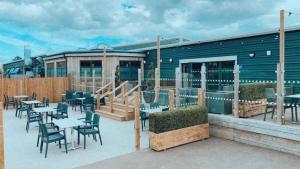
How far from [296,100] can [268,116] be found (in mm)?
1038

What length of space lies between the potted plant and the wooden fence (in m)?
11.8

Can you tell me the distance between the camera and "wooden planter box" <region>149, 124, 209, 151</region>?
20.6 ft

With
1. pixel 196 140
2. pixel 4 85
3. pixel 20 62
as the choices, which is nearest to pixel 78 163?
pixel 196 140

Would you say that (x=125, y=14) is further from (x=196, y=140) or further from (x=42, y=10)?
(x=196, y=140)

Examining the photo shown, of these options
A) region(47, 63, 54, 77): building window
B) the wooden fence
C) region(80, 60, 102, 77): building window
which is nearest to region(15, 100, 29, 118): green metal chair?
the wooden fence

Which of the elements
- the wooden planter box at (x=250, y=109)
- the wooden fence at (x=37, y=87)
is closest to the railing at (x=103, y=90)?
the wooden fence at (x=37, y=87)

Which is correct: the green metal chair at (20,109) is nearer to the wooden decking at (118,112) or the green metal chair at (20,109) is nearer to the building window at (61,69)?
the wooden decking at (118,112)

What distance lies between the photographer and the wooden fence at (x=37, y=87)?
15.2 meters

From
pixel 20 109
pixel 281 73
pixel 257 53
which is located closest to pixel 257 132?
pixel 281 73

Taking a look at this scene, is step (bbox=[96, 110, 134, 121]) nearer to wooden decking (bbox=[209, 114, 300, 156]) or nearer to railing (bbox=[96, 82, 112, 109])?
railing (bbox=[96, 82, 112, 109])

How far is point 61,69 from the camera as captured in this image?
59.4ft

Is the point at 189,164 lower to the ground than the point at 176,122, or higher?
lower

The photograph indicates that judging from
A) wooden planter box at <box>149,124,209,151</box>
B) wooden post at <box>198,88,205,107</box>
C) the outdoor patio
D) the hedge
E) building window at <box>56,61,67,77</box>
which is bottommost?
the outdoor patio

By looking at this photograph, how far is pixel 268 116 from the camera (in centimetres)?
747
